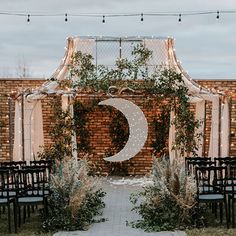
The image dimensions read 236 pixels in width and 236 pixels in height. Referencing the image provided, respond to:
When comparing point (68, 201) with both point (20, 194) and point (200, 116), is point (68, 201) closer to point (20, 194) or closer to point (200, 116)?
point (20, 194)

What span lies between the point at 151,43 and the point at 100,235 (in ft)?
23.8

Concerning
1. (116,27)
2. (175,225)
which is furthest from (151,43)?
(175,225)

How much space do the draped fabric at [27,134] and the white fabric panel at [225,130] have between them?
3896mm

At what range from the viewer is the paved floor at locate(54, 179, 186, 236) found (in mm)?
8305

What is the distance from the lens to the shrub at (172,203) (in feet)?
28.2

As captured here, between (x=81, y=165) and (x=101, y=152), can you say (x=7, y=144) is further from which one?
(x=81, y=165)

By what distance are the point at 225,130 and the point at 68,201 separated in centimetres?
506

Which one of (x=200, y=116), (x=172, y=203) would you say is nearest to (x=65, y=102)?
(x=200, y=116)

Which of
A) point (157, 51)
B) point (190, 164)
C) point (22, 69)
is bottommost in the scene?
point (190, 164)

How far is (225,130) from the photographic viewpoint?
12789 millimetres

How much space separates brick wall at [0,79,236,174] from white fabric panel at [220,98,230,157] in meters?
2.16

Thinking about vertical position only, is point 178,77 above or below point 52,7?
below

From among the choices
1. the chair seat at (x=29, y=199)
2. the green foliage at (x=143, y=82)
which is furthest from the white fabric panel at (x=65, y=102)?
the chair seat at (x=29, y=199)

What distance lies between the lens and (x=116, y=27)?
15016mm
